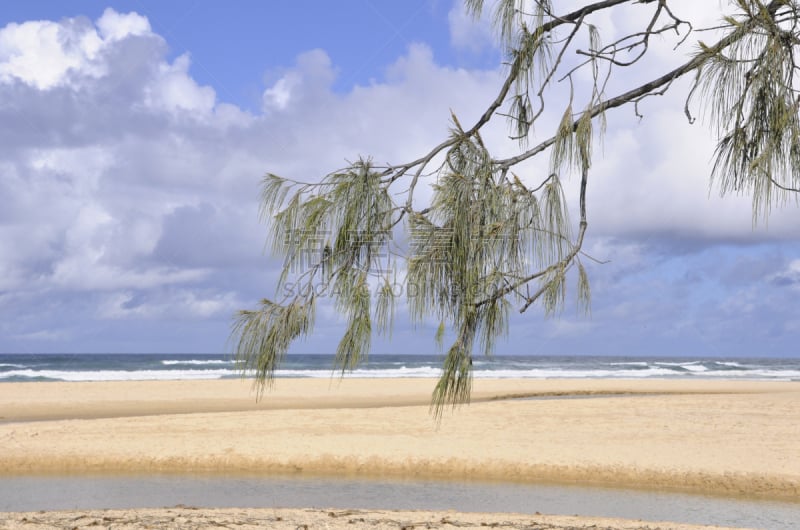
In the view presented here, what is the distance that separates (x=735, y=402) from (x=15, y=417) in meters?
14.7

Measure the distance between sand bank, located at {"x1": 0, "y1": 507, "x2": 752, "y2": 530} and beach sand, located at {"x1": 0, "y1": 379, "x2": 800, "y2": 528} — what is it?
3036mm

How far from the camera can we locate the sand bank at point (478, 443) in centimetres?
1012

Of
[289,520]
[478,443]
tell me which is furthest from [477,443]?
[289,520]

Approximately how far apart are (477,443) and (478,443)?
1 centimetres

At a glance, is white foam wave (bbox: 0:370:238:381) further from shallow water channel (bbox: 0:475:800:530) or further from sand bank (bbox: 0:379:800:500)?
shallow water channel (bbox: 0:475:800:530)

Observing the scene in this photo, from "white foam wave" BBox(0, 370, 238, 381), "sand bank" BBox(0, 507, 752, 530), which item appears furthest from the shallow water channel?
"white foam wave" BBox(0, 370, 238, 381)

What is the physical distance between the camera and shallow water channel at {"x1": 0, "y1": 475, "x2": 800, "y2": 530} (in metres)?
8.20

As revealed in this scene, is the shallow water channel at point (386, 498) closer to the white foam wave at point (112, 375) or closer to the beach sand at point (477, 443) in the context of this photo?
the beach sand at point (477, 443)

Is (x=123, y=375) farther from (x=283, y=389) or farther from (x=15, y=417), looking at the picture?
(x=15, y=417)

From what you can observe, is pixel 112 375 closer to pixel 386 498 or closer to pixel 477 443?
pixel 477 443

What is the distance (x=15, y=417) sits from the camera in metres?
16.6

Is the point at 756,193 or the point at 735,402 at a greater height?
the point at 756,193

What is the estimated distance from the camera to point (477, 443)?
1152 centimetres

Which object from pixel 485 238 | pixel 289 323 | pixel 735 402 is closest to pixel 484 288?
pixel 485 238
